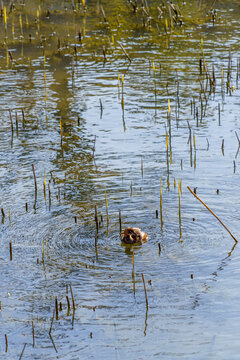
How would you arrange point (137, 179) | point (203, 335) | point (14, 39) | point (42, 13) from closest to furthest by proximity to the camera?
1. point (203, 335)
2. point (137, 179)
3. point (14, 39)
4. point (42, 13)

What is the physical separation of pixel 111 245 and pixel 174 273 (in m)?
0.88

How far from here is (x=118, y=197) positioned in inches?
301

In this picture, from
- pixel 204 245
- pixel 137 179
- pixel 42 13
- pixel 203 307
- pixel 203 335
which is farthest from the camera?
pixel 42 13

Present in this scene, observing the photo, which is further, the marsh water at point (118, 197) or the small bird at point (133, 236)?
the small bird at point (133, 236)

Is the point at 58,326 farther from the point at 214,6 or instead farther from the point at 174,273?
the point at 214,6

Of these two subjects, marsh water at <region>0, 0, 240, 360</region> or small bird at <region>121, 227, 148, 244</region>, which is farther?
small bird at <region>121, 227, 148, 244</region>

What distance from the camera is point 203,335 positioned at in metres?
5.00

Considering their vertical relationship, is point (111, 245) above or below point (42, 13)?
below

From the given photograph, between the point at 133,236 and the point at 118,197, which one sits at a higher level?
the point at 133,236

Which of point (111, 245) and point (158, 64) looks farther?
point (158, 64)

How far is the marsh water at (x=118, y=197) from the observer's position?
16.8 ft

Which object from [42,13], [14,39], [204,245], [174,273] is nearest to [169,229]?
[204,245]

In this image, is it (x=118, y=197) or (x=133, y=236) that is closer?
(x=133, y=236)

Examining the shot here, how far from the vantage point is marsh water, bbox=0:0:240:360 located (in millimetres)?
5117
